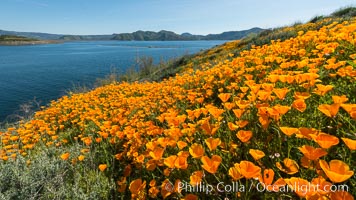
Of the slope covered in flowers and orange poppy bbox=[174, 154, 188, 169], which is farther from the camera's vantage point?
orange poppy bbox=[174, 154, 188, 169]

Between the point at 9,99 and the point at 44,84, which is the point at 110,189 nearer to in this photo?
the point at 9,99

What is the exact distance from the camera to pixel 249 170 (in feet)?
3.83

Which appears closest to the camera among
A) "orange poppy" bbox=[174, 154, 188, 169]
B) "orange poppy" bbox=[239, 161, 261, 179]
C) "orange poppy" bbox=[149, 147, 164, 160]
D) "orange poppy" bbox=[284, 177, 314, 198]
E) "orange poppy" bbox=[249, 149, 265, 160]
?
"orange poppy" bbox=[284, 177, 314, 198]

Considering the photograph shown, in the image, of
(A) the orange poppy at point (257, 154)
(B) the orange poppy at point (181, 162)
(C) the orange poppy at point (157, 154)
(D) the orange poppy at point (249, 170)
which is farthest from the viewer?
(C) the orange poppy at point (157, 154)

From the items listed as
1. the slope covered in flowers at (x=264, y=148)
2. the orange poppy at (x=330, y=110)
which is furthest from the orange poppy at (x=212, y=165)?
the orange poppy at (x=330, y=110)

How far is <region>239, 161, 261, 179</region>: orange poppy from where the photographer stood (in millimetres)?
1133

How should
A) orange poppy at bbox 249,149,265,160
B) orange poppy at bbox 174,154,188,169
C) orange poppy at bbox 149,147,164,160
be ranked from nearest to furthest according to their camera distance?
1. orange poppy at bbox 249,149,265,160
2. orange poppy at bbox 174,154,188,169
3. orange poppy at bbox 149,147,164,160

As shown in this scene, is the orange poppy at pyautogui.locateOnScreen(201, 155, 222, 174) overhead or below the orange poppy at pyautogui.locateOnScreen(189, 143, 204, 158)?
overhead

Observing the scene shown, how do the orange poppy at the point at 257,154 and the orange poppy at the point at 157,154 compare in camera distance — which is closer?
the orange poppy at the point at 257,154

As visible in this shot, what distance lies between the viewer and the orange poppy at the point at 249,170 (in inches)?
44.6

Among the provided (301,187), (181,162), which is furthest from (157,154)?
(301,187)

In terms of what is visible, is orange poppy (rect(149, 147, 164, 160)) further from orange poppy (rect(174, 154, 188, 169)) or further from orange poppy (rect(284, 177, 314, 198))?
orange poppy (rect(284, 177, 314, 198))

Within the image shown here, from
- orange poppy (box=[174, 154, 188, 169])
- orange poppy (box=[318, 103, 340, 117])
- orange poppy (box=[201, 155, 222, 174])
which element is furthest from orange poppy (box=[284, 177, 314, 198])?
orange poppy (box=[174, 154, 188, 169])

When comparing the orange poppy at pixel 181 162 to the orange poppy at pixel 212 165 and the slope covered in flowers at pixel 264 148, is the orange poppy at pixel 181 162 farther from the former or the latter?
the orange poppy at pixel 212 165
